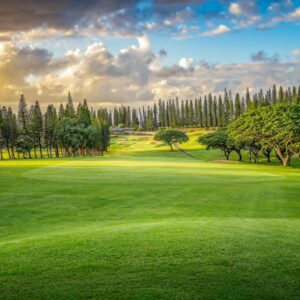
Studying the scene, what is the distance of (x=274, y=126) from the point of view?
6894 centimetres

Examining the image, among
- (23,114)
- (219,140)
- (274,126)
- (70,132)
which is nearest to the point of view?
(274,126)

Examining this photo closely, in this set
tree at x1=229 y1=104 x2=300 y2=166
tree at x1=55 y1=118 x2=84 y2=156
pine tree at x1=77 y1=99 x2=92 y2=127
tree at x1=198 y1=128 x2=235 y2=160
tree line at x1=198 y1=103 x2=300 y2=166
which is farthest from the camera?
pine tree at x1=77 y1=99 x2=92 y2=127

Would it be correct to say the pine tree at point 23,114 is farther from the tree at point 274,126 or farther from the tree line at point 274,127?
the tree at point 274,126

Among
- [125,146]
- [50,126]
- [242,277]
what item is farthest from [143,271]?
[125,146]

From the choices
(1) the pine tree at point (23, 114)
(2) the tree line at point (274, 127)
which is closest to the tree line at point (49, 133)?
(1) the pine tree at point (23, 114)

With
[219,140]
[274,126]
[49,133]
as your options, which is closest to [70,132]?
[49,133]

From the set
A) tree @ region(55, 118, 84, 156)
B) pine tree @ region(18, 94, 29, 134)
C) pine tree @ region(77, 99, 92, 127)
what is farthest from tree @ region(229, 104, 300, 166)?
pine tree @ region(18, 94, 29, 134)

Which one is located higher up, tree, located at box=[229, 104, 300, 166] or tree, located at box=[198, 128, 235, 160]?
tree, located at box=[229, 104, 300, 166]

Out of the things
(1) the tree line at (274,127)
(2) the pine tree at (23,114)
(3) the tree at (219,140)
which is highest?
(2) the pine tree at (23,114)

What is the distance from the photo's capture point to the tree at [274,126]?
68.2 m

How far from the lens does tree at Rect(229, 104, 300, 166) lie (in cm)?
6819

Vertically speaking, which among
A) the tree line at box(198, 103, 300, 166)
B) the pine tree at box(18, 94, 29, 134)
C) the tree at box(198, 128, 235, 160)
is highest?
the pine tree at box(18, 94, 29, 134)

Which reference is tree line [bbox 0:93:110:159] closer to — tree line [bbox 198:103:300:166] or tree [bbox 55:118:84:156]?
tree [bbox 55:118:84:156]

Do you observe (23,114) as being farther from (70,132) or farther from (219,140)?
(219,140)
